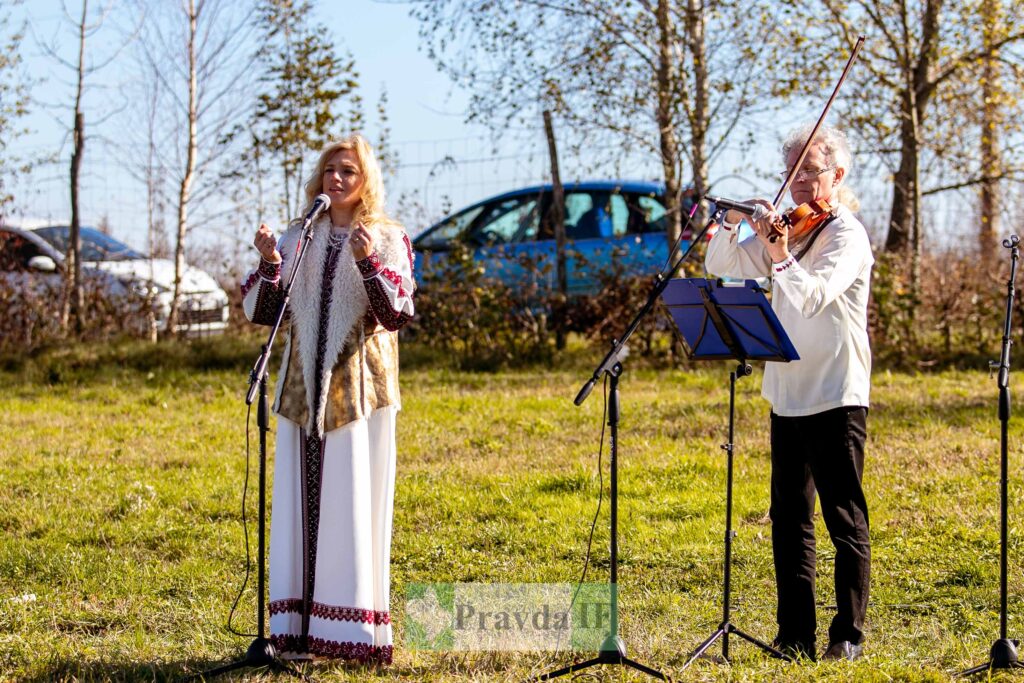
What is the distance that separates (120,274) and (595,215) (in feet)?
16.6

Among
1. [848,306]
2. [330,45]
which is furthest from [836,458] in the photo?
[330,45]

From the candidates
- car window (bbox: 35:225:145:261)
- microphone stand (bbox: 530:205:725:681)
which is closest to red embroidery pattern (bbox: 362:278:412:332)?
microphone stand (bbox: 530:205:725:681)

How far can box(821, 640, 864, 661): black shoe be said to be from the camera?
4.31 metres

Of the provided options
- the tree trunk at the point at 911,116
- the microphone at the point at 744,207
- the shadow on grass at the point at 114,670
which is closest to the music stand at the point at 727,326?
the microphone at the point at 744,207

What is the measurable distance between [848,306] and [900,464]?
355cm

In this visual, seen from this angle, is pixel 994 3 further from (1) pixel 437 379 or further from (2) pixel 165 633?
(2) pixel 165 633

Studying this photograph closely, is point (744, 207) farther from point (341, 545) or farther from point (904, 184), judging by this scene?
point (904, 184)

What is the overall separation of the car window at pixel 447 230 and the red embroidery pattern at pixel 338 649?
7.91 meters

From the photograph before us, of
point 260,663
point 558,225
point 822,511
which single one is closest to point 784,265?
point 822,511

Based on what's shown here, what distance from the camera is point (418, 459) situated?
7988mm

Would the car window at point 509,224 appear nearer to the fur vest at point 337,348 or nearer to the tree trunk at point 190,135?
the tree trunk at point 190,135

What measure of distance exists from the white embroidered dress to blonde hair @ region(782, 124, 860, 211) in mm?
1477

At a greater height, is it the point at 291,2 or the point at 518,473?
the point at 291,2

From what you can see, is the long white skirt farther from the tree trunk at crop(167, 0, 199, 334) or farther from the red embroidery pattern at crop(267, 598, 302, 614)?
the tree trunk at crop(167, 0, 199, 334)
